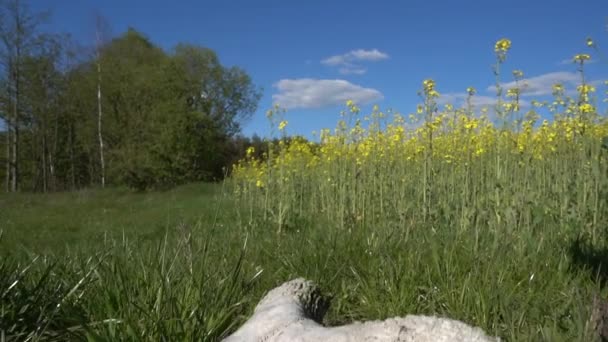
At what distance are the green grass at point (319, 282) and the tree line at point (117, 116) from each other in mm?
23208

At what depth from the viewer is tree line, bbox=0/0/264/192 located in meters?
28.9

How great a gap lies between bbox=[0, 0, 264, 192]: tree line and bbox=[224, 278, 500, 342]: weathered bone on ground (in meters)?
24.6

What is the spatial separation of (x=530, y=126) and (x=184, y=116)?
2623cm

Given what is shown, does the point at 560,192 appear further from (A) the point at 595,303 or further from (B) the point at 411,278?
(A) the point at 595,303

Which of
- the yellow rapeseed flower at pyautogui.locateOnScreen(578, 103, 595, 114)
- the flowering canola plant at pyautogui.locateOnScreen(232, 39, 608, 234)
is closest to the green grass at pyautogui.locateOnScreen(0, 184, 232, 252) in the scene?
the flowering canola plant at pyautogui.locateOnScreen(232, 39, 608, 234)

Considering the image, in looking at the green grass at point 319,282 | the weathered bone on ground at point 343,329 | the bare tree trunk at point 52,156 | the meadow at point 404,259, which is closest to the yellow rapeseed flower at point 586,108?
the meadow at point 404,259

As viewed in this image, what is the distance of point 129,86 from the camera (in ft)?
109

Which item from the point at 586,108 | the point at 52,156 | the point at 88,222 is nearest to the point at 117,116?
the point at 52,156

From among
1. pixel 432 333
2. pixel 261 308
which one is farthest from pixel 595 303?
pixel 261 308

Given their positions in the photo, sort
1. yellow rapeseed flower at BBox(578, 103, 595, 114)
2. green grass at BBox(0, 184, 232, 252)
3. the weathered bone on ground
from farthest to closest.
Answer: green grass at BBox(0, 184, 232, 252) < yellow rapeseed flower at BBox(578, 103, 595, 114) < the weathered bone on ground

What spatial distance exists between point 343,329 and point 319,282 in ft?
4.11

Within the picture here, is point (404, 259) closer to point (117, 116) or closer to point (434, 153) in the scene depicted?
point (434, 153)

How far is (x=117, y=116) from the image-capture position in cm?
3466

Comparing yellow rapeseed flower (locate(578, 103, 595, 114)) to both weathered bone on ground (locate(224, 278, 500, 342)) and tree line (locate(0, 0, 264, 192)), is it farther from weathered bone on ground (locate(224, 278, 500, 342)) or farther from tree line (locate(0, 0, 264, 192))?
tree line (locate(0, 0, 264, 192))
